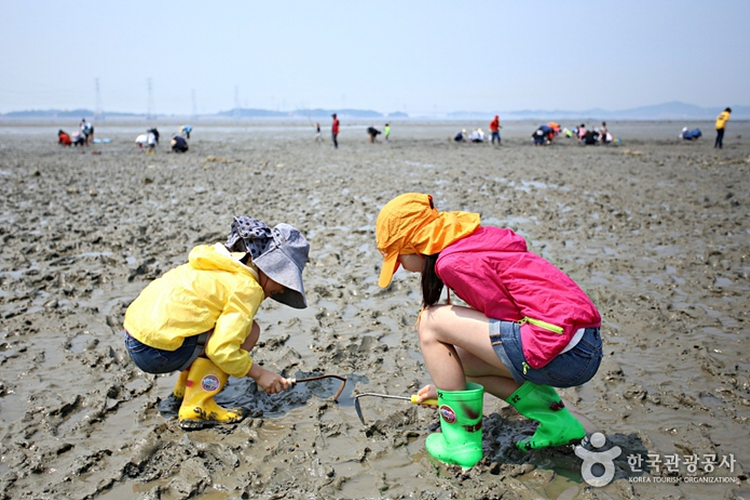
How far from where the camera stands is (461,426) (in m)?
2.48

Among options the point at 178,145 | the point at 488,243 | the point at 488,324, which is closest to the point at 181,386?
the point at 488,324

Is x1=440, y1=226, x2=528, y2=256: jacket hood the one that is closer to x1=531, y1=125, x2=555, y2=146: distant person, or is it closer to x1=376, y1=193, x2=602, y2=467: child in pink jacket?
x1=376, y1=193, x2=602, y2=467: child in pink jacket

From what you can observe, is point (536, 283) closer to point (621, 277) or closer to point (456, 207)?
point (621, 277)

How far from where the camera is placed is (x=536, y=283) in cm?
236

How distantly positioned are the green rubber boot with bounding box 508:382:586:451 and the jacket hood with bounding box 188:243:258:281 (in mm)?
Answer: 1569

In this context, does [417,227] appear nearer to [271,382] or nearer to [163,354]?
[271,382]

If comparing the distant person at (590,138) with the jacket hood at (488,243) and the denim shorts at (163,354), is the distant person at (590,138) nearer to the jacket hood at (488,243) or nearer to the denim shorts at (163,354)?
the jacket hood at (488,243)

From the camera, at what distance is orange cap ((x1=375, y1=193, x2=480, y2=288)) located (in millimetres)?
2500

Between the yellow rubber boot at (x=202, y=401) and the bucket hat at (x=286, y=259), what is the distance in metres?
0.59

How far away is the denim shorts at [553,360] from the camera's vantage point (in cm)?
236

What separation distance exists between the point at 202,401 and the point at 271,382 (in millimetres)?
373

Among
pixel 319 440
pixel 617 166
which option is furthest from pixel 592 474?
pixel 617 166

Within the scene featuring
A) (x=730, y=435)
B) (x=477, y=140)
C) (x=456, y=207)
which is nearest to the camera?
(x=730, y=435)

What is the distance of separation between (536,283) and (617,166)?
13.4 m
